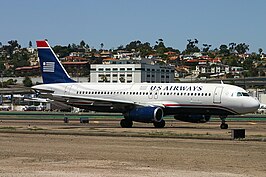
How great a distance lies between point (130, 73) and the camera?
184 meters

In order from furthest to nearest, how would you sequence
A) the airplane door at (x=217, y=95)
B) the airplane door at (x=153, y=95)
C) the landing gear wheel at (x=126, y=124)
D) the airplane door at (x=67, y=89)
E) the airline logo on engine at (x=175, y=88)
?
the airplane door at (x=67, y=89), the airplane door at (x=153, y=95), the landing gear wheel at (x=126, y=124), the airline logo on engine at (x=175, y=88), the airplane door at (x=217, y=95)

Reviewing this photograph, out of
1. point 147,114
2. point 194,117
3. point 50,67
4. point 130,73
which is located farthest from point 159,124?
point 130,73

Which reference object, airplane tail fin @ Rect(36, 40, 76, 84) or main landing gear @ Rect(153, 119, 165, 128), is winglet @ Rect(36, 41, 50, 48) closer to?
airplane tail fin @ Rect(36, 40, 76, 84)

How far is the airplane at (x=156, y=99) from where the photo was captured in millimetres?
51844

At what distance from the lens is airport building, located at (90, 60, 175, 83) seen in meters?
180

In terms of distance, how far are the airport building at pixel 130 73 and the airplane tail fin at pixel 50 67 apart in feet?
370

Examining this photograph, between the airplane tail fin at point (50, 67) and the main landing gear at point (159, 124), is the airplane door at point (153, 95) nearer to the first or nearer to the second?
the main landing gear at point (159, 124)

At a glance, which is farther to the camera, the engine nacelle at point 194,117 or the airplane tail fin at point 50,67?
the airplane tail fin at point 50,67

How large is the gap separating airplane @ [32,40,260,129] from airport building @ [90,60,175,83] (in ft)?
383

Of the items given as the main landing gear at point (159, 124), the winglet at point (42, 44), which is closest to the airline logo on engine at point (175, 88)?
the main landing gear at point (159, 124)

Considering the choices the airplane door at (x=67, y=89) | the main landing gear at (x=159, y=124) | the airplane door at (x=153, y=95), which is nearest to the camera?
the main landing gear at (x=159, y=124)

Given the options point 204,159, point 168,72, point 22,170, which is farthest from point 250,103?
point 168,72

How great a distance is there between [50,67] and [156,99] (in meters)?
13.1

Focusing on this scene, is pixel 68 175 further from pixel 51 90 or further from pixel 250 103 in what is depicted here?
pixel 51 90
